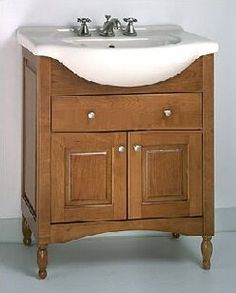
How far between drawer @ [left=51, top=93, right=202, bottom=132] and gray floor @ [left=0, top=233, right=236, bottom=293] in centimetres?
52

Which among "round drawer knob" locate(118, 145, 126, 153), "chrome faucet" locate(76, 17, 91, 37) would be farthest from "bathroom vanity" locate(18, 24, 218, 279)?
"chrome faucet" locate(76, 17, 91, 37)

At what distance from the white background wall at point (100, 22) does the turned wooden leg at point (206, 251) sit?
51cm

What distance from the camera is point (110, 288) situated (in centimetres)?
256

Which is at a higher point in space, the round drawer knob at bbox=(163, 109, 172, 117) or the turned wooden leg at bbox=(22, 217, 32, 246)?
the round drawer knob at bbox=(163, 109, 172, 117)

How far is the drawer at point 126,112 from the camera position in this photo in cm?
256

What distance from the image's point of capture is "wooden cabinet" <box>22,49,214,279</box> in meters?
2.56

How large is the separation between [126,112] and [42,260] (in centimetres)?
58

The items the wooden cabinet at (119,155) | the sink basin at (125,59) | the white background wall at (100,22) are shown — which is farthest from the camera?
the white background wall at (100,22)

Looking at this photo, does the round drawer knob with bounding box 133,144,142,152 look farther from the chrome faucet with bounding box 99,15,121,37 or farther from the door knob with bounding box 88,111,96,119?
the chrome faucet with bounding box 99,15,121,37

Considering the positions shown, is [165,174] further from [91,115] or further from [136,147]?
[91,115]

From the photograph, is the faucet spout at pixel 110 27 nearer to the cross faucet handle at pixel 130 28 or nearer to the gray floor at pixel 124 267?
the cross faucet handle at pixel 130 28

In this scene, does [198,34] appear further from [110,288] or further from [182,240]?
[110,288]

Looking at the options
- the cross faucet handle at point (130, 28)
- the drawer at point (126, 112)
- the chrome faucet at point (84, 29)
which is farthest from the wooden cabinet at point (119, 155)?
the cross faucet handle at point (130, 28)

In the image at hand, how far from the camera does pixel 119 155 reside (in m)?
2.63
